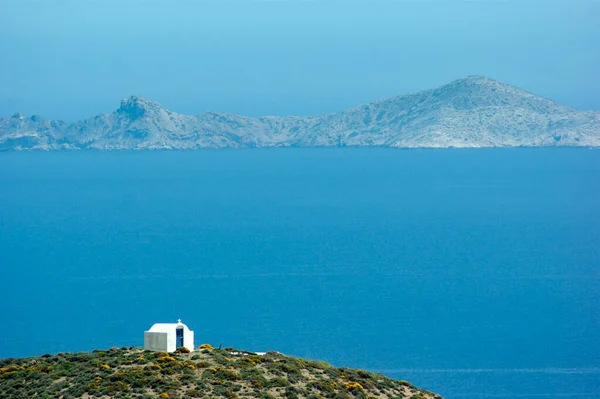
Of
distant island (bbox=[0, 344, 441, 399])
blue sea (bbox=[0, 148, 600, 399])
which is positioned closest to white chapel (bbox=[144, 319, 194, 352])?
distant island (bbox=[0, 344, 441, 399])

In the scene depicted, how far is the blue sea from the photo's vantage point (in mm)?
63219

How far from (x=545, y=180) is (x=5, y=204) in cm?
8997

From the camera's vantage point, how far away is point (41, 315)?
75625 millimetres

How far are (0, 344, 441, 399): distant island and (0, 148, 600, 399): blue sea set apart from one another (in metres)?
25.7

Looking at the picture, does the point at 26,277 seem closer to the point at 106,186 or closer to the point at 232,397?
the point at 232,397

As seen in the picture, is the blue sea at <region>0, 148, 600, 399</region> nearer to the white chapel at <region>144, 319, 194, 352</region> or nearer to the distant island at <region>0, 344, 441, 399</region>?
the distant island at <region>0, 344, 441, 399</region>

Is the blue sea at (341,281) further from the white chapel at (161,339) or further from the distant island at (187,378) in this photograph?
the white chapel at (161,339)

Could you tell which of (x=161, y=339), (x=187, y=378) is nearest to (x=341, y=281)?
(x=161, y=339)

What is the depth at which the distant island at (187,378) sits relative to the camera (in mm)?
25797

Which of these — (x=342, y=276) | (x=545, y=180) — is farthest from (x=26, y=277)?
(x=545, y=180)

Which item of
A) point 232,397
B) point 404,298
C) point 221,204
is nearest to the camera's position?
point 232,397

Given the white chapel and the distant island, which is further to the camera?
the white chapel

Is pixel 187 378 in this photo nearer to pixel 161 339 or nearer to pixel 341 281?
pixel 161 339

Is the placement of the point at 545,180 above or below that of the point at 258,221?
above
